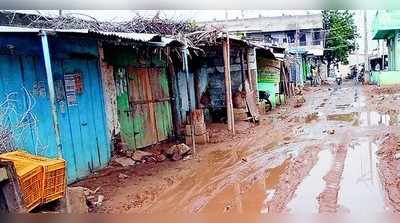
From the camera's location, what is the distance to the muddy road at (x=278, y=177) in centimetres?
562

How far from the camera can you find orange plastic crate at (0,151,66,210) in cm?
424

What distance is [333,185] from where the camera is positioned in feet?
20.6

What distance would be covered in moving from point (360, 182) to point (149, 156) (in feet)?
13.2

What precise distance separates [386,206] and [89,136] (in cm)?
473

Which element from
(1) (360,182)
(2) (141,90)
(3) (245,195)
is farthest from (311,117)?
(3) (245,195)

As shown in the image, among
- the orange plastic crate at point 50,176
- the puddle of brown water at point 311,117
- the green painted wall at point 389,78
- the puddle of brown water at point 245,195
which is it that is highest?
the orange plastic crate at point 50,176

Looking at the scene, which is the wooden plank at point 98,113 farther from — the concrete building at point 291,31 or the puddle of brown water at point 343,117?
the concrete building at point 291,31

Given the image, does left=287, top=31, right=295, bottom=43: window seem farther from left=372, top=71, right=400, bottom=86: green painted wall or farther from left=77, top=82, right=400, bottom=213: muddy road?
left=77, top=82, right=400, bottom=213: muddy road

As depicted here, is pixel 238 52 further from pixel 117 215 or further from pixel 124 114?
pixel 117 215

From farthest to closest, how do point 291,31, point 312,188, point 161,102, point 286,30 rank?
point 291,31 → point 286,30 → point 161,102 → point 312,188

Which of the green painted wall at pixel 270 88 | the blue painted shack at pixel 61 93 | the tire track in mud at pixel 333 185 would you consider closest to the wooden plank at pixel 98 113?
the blue painted shack at pixel 61 93

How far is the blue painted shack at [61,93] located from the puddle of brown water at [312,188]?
307 cm

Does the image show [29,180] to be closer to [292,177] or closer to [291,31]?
[292,177]

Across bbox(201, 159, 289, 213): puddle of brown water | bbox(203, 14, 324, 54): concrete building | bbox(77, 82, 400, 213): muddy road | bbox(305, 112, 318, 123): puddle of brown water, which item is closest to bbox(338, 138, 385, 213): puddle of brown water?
bbox(77, 82, 400, 213): muddy road
